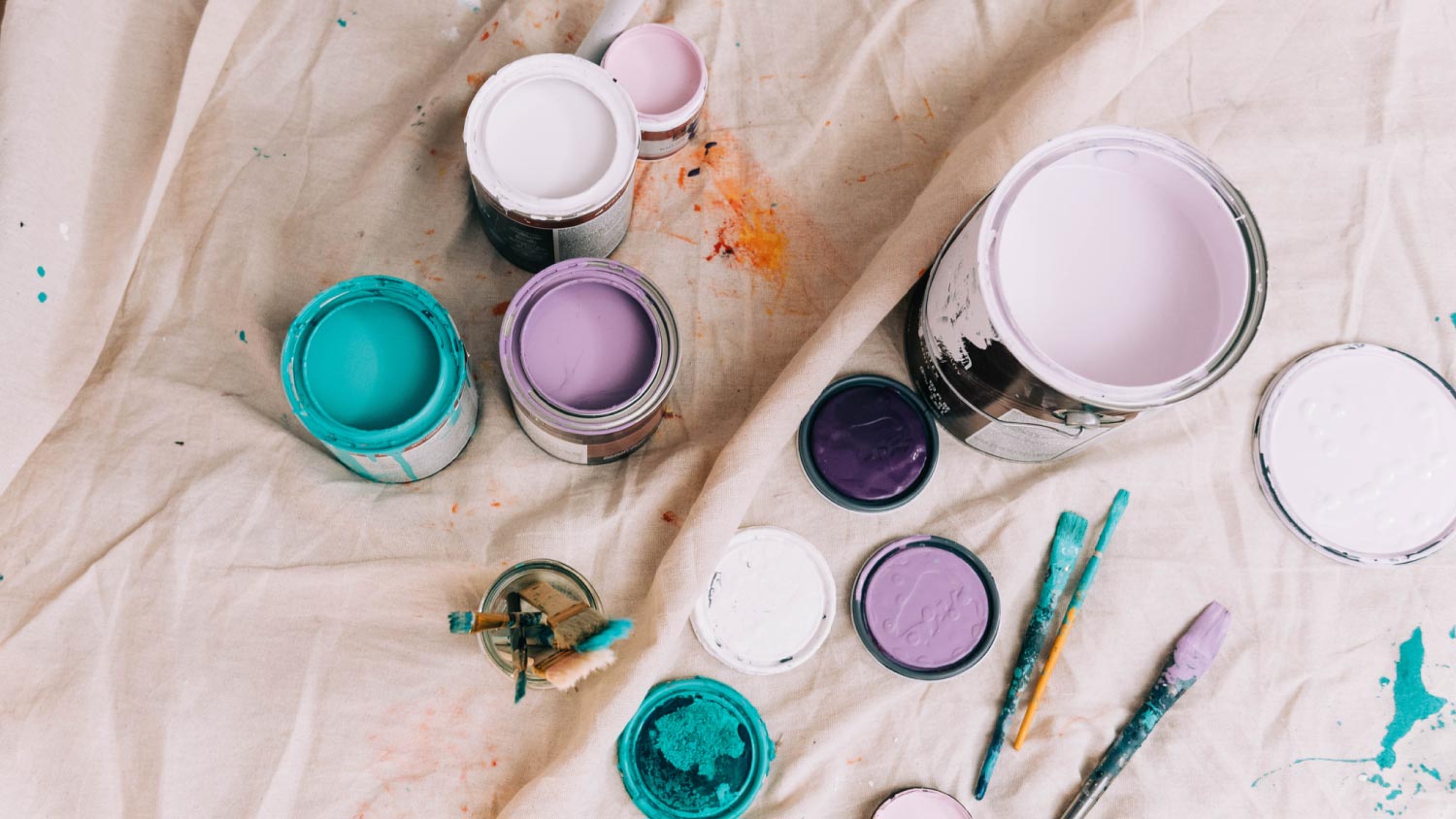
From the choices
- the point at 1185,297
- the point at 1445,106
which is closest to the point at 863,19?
the point at 1185,297

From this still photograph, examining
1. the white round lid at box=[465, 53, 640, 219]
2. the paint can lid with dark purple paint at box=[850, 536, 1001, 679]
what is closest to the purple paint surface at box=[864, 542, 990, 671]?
the paint can lid with dark purple paint at box=[850, 536, 1001, 679]

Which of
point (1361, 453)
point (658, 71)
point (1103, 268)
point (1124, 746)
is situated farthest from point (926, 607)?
point (658, 71)

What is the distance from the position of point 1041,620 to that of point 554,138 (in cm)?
74

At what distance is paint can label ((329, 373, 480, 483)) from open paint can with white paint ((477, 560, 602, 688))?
140mm

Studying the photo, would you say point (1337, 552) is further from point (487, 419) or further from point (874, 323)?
point (487, 419)

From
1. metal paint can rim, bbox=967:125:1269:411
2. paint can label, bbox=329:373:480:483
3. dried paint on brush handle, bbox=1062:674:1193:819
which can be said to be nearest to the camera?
metal paint can rim, bbox=967:125:1269:411

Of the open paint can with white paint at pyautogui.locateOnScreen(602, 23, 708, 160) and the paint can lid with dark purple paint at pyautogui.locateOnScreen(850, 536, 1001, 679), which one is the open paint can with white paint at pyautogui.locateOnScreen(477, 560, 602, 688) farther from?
the open paint can with white paint at pyautogui.locateOnScreen(602, 23, 708, 160)

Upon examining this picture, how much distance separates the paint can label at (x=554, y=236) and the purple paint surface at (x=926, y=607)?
48 centimetres

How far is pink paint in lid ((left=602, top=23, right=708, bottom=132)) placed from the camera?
102 cm

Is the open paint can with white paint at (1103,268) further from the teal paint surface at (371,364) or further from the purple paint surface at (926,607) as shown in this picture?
the teal paint surface at (371,364)

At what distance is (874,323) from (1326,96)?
0.68 meters

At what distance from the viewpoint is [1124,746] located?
0.98 metres

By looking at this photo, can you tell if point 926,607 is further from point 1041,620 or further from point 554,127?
point 554,127

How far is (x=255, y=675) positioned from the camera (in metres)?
0.90
